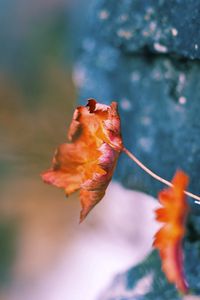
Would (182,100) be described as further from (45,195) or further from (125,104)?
(45,195)

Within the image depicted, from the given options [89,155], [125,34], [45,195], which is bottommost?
[45,195]

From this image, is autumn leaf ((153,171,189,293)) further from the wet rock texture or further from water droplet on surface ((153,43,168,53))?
water droplet on surface ((153,43,168,53))

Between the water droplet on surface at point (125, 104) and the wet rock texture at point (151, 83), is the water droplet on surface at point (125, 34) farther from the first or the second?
the water droplet on surface at point (125, 104)

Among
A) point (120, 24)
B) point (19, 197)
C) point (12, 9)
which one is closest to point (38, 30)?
point (12, 9)

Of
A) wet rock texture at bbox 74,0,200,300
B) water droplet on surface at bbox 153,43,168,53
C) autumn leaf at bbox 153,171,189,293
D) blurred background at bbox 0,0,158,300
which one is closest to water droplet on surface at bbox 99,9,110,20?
wet rock texture at bbox 74,0,200,300

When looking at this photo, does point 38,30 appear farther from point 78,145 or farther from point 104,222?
point 78,145

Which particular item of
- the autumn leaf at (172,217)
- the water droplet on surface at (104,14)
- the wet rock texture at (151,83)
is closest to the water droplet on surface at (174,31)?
the wet rock texture at (151,83)

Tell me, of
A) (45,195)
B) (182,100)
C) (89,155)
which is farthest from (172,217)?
(45,195)
